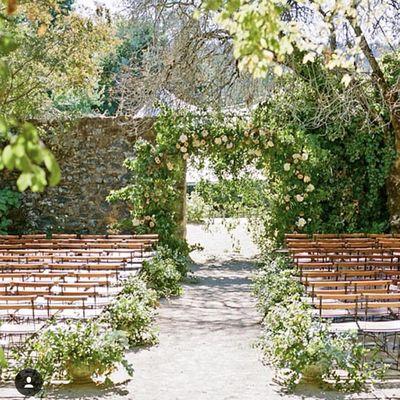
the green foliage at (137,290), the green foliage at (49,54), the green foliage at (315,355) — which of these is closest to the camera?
the green foliage at (315,355)

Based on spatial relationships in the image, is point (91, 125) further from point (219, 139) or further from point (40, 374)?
point (40, 374)

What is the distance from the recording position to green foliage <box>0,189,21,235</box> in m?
14.6

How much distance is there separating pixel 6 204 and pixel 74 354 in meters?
9.62

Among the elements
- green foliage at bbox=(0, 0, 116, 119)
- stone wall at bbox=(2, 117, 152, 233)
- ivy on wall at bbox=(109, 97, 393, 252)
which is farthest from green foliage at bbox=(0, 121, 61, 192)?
stone wall at bbox=(2, 117, 152, 233)

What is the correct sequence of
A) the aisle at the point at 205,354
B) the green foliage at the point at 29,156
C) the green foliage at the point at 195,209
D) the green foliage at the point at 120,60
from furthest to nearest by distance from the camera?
the green foliage at the point at 195,209 → the green foliage at the point at 120,60 → the aisle at the point at 205,354 → the green foliage at the point at 29,156

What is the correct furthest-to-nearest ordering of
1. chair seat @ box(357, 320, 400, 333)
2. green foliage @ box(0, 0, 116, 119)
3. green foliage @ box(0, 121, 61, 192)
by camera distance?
1. green foliage @ box(0, 0, 116, 119)
2. chair seat @ box(357, 320, 400, 333)
3. green foliage @ box(0, 121, 61, 192)

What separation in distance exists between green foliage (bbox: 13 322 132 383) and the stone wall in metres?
9.35

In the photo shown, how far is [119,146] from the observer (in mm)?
15266

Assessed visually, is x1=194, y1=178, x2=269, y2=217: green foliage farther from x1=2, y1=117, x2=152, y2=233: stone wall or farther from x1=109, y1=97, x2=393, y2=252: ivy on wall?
x1=2, y1=117, x2=152, y2=233: stone wall

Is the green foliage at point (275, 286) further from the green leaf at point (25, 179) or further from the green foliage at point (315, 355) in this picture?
the green leaf at point (25, 179)

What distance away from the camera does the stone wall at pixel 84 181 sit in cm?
1522

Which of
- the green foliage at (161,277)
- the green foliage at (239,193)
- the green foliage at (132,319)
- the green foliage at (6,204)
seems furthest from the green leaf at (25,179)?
the green foliage at (6,204)

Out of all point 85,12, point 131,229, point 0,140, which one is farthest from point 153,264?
point 85,12

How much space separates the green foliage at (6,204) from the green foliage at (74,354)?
897 centimetres
